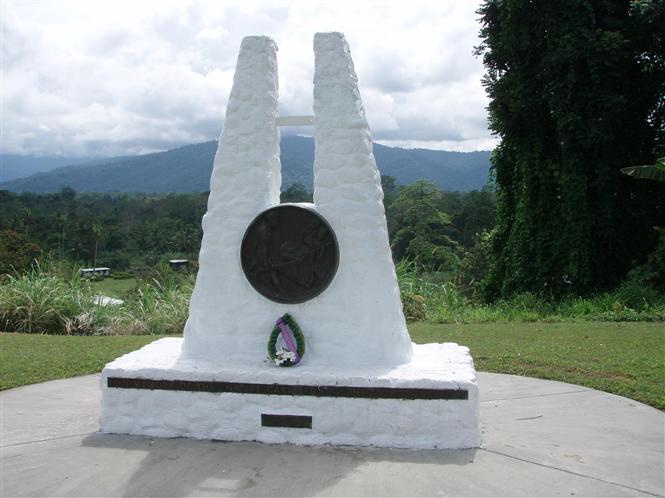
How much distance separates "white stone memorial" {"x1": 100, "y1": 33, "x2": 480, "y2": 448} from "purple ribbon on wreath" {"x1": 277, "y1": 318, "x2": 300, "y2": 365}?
37 millimetres

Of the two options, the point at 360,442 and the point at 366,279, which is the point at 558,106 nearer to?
the point at 366,279

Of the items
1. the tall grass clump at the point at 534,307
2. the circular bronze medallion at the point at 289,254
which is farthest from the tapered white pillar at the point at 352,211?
the tall grass clump at the point at 534,307

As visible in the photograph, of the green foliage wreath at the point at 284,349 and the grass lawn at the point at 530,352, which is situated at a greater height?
the green foliage wreath at the point at 284,349

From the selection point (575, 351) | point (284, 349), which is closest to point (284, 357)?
point (284, 349)

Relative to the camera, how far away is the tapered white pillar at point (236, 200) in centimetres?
632

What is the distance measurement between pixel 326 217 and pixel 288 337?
3.96 feet

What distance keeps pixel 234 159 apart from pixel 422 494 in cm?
364

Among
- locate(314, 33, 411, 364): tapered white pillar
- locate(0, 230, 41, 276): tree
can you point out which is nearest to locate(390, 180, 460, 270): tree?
locate(0, 230, 41, 276): tree

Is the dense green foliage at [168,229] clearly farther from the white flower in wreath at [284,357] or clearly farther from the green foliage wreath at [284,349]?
the white flower in wreath at [284,357]

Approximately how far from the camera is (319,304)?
6.18 m

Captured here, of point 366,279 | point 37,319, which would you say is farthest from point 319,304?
point 37,319

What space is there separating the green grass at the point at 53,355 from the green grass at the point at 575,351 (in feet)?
16.2

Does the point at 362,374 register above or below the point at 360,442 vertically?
above

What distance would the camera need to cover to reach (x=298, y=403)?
567 cm
